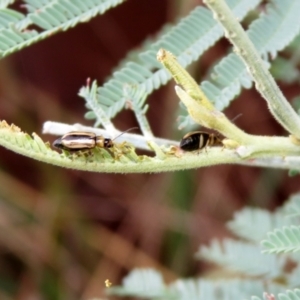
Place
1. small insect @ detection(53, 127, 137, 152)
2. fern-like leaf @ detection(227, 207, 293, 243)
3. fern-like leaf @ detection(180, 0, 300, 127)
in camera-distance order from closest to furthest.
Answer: small insect @ detection(53, 127, 137, 152), fern-like leaf @ detection(180, 0, 300, 127), fern-like leaf @ detection(227, 207, 293, 243)

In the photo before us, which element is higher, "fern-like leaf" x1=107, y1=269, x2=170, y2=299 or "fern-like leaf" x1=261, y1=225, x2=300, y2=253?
"fern-like leaf" x1=261, y1=225, x2=300, y2=253

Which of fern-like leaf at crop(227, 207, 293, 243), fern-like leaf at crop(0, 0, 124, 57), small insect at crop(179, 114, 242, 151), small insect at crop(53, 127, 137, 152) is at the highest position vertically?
fern-like leaf at crop(0, 0, 124, 57)

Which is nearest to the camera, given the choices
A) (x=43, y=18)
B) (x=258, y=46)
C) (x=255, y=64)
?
(x=255, y=64)

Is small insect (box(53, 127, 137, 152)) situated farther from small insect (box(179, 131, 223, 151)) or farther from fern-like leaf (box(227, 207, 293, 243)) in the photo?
fern-like leaf (box(227, 207, 293, 243))

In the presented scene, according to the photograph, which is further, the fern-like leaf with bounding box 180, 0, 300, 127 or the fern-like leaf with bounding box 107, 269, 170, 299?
the fern-like leaf with bounding box 107, 269, 170, 299

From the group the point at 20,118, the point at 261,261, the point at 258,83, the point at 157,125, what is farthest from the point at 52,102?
the point at 258,83

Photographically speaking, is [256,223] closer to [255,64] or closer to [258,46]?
[258,46]

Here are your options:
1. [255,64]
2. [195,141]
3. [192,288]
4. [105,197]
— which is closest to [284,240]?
[195,141]

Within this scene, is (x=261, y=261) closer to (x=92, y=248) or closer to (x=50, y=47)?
(x=92, y=248)

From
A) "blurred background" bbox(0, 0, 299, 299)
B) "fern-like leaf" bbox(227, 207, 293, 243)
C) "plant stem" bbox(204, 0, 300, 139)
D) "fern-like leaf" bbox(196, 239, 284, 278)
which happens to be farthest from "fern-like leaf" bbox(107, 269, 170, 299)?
"blurred background" bbox(0, 0, 299, 299)
